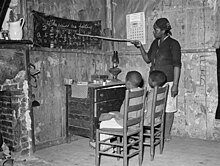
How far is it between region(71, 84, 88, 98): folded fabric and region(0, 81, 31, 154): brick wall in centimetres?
73

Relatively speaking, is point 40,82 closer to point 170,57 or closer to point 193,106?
point 170,57

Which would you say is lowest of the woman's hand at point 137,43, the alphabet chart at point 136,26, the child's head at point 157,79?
the child's head at point 157,79

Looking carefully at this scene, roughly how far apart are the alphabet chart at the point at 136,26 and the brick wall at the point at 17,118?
2.14 metres

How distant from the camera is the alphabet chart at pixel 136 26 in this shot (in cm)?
500

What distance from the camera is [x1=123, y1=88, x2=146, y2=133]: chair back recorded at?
310 cm

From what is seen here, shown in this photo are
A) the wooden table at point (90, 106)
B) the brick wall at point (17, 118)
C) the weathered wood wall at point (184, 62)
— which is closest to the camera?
the brick wall at point (17, 118)

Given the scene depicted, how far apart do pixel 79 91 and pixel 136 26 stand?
1.61m

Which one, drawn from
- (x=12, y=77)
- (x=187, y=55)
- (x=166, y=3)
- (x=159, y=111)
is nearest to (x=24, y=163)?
(x=12, y=77)

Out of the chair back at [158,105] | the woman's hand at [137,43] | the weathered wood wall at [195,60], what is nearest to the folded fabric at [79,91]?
the chair back at [158,105]

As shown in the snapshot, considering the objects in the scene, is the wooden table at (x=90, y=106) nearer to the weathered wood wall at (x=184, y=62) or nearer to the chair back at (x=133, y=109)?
the weathered wood wall at (x=184, y=62)

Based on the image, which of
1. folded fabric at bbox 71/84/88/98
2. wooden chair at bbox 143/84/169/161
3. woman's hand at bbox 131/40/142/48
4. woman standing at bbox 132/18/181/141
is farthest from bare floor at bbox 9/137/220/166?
woman's hand at bbox 131/40/142/48

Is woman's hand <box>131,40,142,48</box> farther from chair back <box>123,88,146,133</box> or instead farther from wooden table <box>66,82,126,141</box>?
chair back <box>123,88,146,133</box>

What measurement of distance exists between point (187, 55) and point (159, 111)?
4.41 feet

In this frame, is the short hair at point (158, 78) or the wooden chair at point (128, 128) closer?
the wooden chair at point (128, 128)
